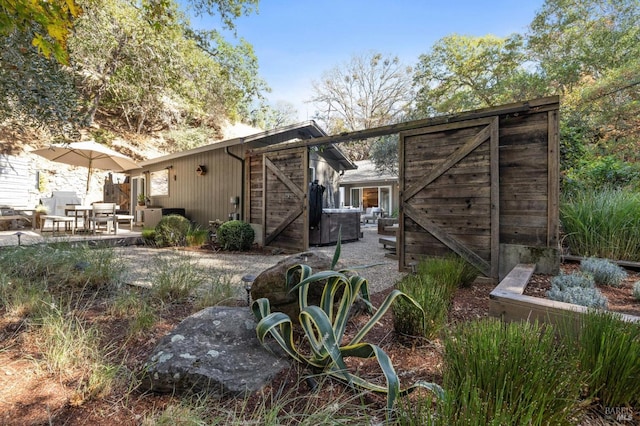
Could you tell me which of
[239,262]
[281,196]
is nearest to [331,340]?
[239,262]

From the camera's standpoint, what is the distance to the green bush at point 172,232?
773 centimetres

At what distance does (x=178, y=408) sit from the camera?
134 centimetres

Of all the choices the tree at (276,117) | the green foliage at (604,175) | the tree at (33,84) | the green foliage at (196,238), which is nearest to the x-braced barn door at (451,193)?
the green foliage at (604,175)

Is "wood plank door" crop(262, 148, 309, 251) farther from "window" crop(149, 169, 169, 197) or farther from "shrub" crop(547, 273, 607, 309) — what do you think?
"window" crop(149, 169, 169, 197)

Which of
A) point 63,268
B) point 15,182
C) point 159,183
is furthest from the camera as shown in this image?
point 159,183

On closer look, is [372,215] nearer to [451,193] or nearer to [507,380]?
[451,193]

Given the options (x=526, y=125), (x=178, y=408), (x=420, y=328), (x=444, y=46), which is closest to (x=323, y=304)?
(x=420, y=328)

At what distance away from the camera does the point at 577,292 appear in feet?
8.14

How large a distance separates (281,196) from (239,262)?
1.98 meters

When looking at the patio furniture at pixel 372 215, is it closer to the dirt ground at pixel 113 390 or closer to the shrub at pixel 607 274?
the shrub at pixel 607 274

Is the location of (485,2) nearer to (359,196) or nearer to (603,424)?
(359,196)

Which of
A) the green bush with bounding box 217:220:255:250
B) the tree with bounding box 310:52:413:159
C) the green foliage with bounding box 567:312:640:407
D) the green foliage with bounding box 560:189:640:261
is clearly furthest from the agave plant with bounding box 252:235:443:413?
the tree with bounding box 310:52:413:159

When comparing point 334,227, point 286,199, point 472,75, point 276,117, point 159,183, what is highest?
point 276,117

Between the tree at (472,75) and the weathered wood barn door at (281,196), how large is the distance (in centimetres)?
1321
